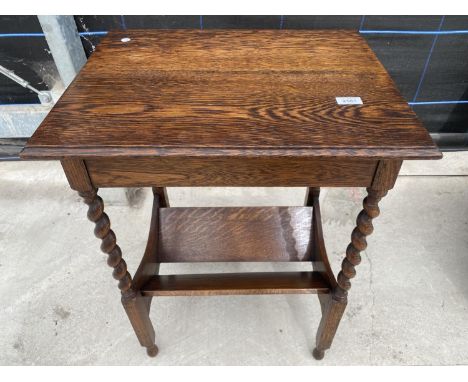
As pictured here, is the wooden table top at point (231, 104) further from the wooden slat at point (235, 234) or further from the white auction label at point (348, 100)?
the wooden slat at point (235, 234)

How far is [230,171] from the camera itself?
83 cm

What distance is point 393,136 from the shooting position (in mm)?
791

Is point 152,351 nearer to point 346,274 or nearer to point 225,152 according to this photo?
point 346,274

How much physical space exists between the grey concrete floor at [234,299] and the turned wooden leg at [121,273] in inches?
5.7

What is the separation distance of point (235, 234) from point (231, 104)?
628 millimetres

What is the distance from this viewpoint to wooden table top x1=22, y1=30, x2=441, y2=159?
2.50ft

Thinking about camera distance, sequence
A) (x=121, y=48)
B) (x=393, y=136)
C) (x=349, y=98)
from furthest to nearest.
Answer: (x=121, y=48)
(x=349, y=98)
(x=393, y=136)

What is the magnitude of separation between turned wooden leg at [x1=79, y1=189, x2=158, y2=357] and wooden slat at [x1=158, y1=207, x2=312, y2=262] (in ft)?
0.83

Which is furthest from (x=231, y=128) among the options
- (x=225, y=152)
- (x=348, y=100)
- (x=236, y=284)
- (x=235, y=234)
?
(x=235, y=234)

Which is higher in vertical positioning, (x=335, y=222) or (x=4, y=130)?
(x=4, y=130)

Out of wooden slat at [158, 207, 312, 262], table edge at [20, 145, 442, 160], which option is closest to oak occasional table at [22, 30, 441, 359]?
table edge at [20, 145, 442, 160]
